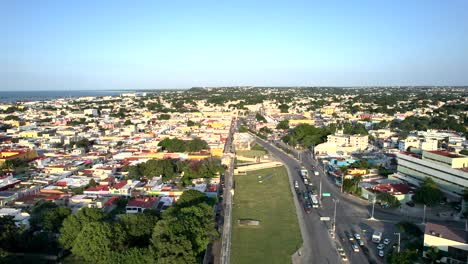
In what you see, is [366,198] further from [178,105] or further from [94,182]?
[178,105]

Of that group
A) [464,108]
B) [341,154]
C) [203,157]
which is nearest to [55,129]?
[203,157]

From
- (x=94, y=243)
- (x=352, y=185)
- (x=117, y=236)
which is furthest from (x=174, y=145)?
(x=94, y=243)

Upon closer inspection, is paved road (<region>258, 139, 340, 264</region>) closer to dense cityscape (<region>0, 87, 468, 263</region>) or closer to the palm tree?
dense cityscape (<region>0, 87, 468, 263</region>)

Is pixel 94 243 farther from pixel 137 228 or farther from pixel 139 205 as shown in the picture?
pixel 139 205

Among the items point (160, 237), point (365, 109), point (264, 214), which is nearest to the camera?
point (160, 237)

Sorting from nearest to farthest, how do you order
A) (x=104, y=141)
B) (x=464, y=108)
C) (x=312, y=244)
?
(x=312, y=244)
(x=104, y=141)
(x=464, y=108)
